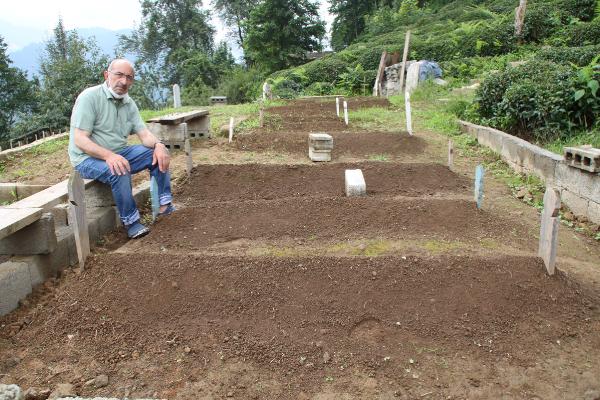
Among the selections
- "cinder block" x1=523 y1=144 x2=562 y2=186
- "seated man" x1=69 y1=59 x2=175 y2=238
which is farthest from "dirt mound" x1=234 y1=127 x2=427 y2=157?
"seated man" x1=69 y1=59 x2=175 y2=238

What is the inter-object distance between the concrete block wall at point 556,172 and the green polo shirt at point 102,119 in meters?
4.35

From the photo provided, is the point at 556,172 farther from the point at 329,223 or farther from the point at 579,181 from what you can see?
the point at 329,223

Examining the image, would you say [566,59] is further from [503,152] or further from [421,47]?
[421,47]

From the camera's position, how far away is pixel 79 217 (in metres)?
3.48

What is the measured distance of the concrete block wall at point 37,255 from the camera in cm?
313

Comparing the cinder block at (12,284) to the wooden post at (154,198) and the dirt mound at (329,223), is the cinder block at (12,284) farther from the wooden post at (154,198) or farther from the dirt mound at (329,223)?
the wooden post at (154,198)

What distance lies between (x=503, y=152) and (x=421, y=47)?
525 inches

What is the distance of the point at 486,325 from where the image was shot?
9.50 feet

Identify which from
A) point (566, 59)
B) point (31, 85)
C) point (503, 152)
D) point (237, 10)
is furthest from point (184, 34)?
point (503, 152)

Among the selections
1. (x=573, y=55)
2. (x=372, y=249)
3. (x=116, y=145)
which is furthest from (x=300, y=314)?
(x=573, y=55)

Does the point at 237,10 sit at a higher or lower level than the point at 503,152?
higher

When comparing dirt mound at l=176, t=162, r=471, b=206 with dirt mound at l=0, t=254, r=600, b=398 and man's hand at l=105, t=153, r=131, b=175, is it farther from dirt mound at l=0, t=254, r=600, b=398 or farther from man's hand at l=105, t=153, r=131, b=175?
dirt mound at l=0, t=254, r=600, b=398

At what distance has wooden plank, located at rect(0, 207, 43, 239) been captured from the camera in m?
2.94

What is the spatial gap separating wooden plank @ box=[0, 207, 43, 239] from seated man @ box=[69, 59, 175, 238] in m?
0.75
